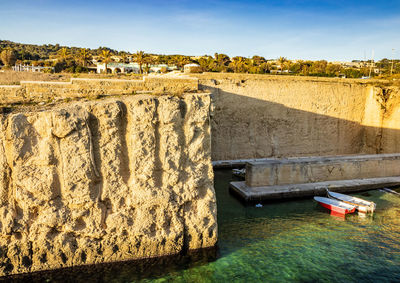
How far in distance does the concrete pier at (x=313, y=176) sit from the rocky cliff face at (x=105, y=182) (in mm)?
4545

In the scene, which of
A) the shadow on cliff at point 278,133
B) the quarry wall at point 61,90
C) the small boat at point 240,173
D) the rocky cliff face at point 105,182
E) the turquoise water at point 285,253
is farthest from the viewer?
the shadow on cliff at point 278,133

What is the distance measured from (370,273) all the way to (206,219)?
4.11m

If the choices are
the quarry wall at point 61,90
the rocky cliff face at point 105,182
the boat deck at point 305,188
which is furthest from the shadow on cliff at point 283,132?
the rocky cliff face at point 105,182

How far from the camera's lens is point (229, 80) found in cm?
1552

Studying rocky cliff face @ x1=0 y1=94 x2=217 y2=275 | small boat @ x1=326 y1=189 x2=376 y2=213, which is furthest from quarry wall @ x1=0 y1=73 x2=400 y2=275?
small boat @ x1=326 y1=189 x2=376 y2=213

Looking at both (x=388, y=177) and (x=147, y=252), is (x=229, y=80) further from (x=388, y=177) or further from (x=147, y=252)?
(x=147, y=252)

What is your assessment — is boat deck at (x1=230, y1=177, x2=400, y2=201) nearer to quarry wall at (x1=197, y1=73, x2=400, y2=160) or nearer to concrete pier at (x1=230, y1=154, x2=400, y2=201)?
concrete pier at (x1=230, y1=154, x2=400, y2=201)

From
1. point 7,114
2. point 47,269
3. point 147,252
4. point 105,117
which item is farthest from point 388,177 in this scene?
point 7,114

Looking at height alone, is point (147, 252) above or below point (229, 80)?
below

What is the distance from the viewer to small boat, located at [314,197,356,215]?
32.2 ft

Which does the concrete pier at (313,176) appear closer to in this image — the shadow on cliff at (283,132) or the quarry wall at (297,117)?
the shadow on cliff at (283,132)

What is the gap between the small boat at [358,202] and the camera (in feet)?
32.9

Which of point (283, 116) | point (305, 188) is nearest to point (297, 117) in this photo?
point (283, 116)

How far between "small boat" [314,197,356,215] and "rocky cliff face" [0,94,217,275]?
5286mm
